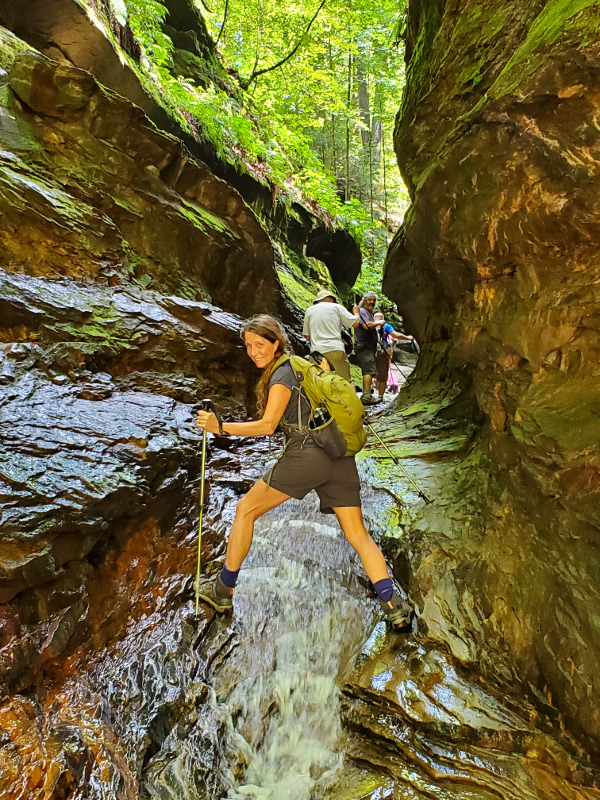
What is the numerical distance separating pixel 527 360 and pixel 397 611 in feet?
8.63

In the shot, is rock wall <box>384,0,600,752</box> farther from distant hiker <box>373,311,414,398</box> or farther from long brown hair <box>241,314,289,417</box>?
distant hiker <box>373,311,414,398</box>

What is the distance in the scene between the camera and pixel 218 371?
25.7ft

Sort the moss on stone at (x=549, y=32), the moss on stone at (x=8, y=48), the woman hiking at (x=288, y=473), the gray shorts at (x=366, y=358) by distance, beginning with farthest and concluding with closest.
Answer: the gray shorts at (x=366, y=358)
the moss on stone at (x=8, y=48)
the woman hiking at (x=288, y=473)
the moss on stone at (x=549, y=32)

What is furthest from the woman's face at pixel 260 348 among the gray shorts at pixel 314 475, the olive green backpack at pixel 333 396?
the gray shorts at pixel 314 475

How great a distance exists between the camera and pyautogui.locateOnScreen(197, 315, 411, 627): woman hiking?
3576mm

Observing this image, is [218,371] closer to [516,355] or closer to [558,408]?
[516,355]

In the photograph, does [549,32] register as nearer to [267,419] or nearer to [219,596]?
[267,419]

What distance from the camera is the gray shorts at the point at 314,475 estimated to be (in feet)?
11.8

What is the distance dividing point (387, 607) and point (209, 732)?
1.66m

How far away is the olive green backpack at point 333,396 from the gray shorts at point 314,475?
0.64ft

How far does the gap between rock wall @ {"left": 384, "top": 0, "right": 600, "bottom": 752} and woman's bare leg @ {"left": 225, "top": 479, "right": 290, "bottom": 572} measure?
1.79 m

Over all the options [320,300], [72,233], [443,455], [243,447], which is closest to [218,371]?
[243,447]

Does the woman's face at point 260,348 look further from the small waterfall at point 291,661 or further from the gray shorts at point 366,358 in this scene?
the gray shorts at point 366,358

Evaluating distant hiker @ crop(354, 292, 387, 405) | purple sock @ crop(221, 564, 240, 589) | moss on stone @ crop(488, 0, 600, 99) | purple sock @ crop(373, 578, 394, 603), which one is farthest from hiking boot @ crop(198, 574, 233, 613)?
distant hiker @ crop(354, 292, 387, 405)
